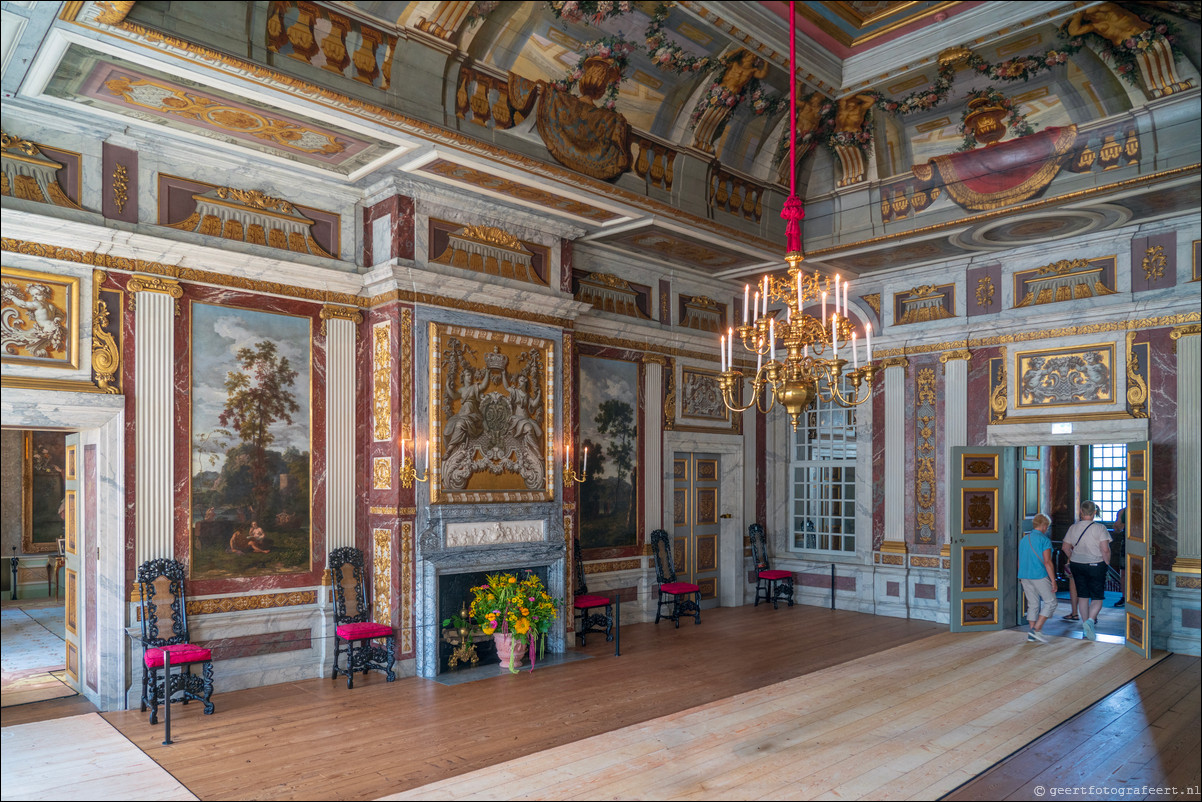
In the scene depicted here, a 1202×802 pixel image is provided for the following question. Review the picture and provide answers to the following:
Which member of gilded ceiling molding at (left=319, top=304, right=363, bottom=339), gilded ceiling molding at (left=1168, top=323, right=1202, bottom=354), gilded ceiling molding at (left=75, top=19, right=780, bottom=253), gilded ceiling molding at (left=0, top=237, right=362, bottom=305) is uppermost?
gilded ceiling molding at (left=75, top=19, right=780, bottom=253)

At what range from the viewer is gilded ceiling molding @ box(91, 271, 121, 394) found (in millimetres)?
6645

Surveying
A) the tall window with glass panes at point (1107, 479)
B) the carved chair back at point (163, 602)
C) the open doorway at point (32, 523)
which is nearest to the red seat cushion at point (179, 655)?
the carved chair back at point (163, 602)

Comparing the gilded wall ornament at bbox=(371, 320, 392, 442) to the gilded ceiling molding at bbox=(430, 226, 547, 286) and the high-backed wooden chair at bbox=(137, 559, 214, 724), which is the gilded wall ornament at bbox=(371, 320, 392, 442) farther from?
the high-backed wooden chair at bbox=(137, 559, 214, 724)

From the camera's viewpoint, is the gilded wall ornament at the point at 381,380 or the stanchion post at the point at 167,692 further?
the gilded wall ornament at the point at 381,380

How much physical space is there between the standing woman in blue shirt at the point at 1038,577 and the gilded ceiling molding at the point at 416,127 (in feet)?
16.0

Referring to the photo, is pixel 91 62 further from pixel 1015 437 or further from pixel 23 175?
pixel 1015 437

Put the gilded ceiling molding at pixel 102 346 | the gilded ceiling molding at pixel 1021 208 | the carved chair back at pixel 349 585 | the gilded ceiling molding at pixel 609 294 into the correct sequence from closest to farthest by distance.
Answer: the gilded ceiling molding at pixel 102 346, the carved chair back at pixel 349 585, the gilded ceiling molding at pixel 1021 208, the gilded ceiling molding at pixel 609 294

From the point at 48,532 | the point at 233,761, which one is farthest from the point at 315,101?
the point at 48,532

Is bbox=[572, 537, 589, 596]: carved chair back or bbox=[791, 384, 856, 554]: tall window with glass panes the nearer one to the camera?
bbox=[572, 537, 589, 596]: carved chair back

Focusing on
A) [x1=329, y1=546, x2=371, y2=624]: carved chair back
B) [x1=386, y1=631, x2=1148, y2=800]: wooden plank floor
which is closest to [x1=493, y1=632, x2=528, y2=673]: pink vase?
[x1=329, y1=546, x2=371, y2=624]: carved chair back

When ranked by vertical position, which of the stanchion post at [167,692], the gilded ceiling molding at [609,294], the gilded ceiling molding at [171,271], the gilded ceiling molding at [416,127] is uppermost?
the gilded ceiling molding at [416,127]

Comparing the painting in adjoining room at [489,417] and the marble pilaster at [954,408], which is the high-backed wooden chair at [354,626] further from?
the marble pilaster at [954,408]

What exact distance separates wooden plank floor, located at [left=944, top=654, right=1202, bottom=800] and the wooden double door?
5.31 metres

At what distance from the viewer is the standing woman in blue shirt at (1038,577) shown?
371 inches
